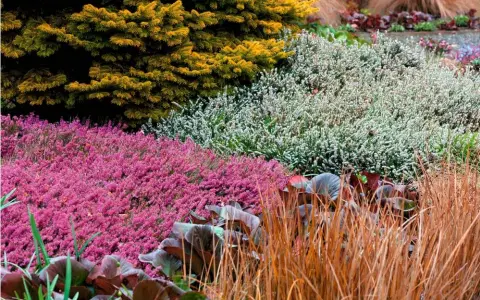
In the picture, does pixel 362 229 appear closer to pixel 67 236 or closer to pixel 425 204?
pixel 425 204

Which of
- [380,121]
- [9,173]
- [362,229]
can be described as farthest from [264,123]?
[362,229]

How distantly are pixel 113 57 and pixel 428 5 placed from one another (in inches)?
366

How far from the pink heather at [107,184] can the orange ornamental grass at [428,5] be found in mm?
9462

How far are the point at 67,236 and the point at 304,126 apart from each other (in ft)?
8.64

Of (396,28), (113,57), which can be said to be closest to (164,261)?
(113,57)

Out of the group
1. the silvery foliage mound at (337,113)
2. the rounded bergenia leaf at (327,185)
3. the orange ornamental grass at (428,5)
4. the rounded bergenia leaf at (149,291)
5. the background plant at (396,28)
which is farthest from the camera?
the orange ornamental grass at (428,5)

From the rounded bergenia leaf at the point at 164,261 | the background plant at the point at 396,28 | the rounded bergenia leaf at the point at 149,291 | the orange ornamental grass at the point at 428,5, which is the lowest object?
the rounded bergenia leaf at the point at 164,261

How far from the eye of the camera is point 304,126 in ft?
16.4

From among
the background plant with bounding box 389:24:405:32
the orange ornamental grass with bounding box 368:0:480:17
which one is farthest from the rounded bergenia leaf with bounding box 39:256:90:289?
the orange ornamental grass with bounding box 368:0:480:17

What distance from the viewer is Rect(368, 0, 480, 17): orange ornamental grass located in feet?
41.4

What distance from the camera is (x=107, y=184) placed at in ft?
11.0

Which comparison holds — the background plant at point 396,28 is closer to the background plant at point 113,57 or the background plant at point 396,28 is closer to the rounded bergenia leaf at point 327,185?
the background plant at point 113,57

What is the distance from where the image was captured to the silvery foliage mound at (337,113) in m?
4.64

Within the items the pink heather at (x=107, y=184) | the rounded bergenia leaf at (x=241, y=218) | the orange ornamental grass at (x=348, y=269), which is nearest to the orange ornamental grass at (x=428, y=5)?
the pink heather at (x=107, y=184)
